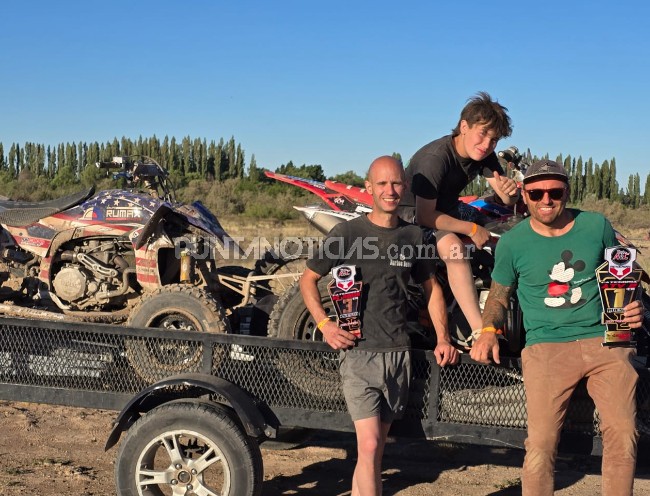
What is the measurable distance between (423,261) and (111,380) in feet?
5.56

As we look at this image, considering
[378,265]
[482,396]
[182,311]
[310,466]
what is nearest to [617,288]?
[482,396]

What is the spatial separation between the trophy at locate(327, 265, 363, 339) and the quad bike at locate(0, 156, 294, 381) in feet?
8.70

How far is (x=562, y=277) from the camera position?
3.66 meters

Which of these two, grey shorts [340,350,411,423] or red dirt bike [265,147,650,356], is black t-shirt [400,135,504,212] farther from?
grey shorts [340,350,411,423]

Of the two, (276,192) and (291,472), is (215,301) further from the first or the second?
(276,192)

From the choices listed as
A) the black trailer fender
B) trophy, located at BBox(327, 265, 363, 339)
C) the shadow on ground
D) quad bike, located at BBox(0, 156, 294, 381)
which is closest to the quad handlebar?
quad bike, located at BBox(0, 156, 294, 381)

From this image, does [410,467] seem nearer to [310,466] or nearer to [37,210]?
[310,466]

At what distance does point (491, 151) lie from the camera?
4895 millimetres

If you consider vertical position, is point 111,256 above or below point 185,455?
above

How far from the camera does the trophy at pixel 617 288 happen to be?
11.5 ft

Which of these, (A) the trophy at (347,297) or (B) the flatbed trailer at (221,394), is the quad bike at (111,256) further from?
(A) the trophy at (347,297)

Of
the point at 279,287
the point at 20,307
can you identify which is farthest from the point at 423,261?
the point at 20,307

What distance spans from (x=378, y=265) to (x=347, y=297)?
226 millimetres

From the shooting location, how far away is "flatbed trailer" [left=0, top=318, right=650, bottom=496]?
3.89m
